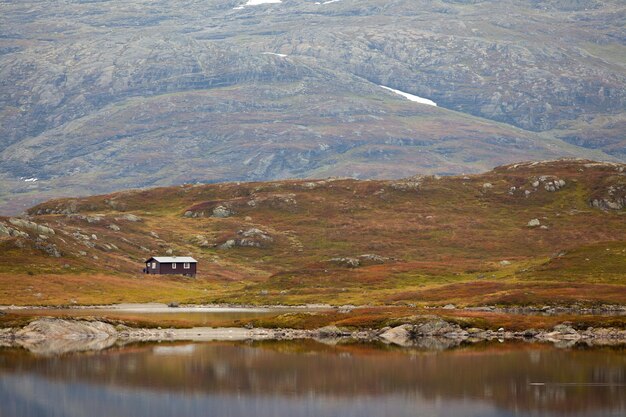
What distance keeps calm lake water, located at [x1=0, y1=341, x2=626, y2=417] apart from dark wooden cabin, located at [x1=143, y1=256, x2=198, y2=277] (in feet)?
347

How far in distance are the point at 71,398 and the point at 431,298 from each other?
77624 mm

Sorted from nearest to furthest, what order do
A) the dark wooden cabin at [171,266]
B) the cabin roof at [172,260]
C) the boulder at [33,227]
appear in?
the boulder at [33,227]
the cabin roof at [172,260]
the dark wooden cabin at [171,266]

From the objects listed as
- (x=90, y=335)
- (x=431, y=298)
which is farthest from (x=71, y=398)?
(x=431, y=298)

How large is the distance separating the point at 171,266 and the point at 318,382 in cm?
12831

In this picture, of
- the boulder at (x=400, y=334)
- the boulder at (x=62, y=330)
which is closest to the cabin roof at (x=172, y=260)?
the boulder at (x=62, y=330)

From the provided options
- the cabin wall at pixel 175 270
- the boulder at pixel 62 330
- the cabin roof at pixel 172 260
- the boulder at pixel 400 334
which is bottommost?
the cabin wall at pixel 175 270

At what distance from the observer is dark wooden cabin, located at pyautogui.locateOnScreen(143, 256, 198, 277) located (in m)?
194

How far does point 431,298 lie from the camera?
13488cm

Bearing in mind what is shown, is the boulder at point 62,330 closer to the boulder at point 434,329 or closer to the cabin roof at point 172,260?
the boulder at point 434,329

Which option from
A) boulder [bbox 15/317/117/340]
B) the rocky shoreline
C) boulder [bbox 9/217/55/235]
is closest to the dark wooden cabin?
boulder [bbox 9/217/55/235]

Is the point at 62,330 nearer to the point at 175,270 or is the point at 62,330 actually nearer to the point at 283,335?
the point at 283,335

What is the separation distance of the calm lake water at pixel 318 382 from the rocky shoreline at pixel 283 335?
24.0 ft

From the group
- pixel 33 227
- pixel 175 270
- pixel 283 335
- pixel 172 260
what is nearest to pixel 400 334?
pixel 283 335

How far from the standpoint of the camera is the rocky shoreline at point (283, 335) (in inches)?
3706
